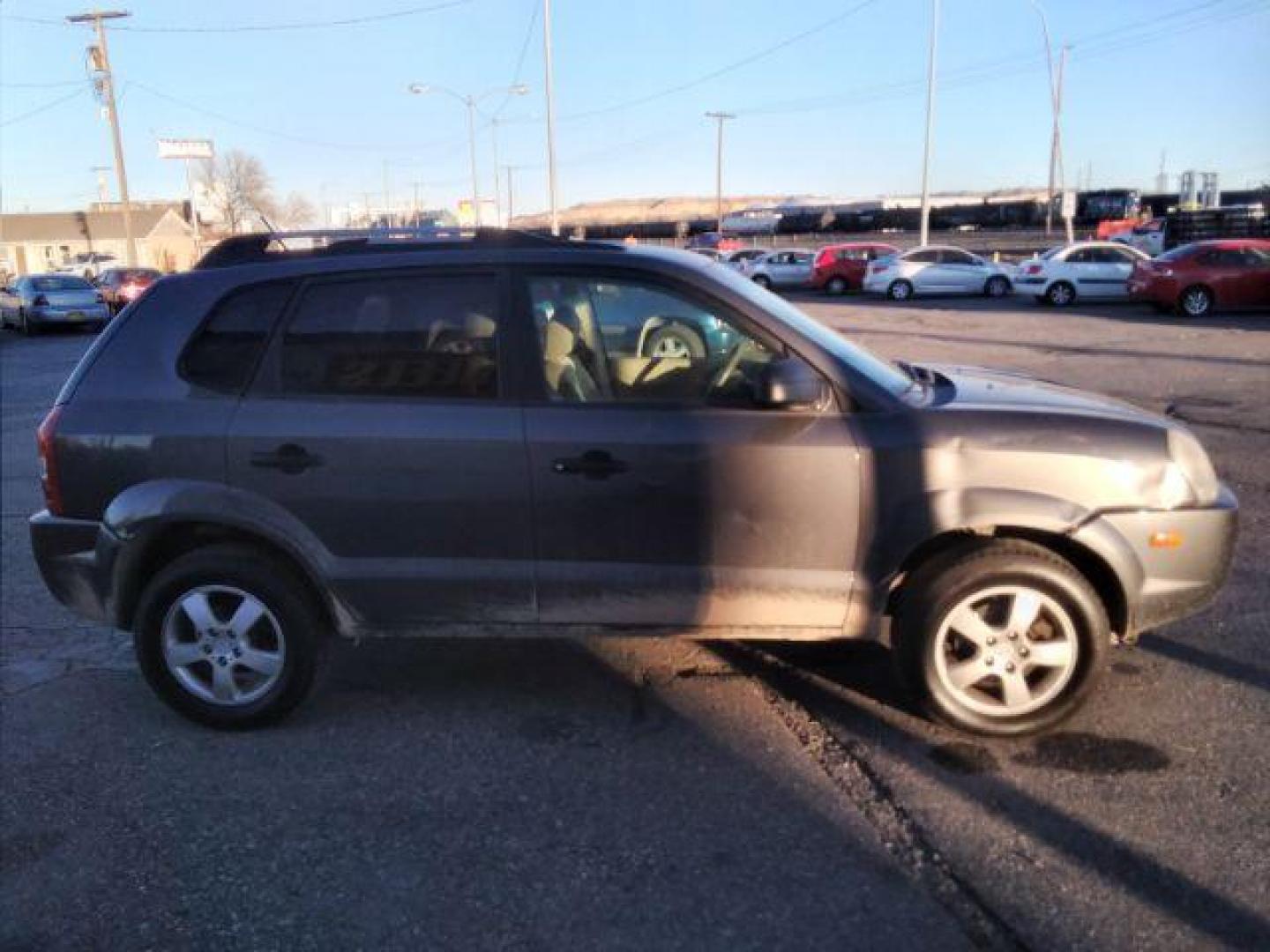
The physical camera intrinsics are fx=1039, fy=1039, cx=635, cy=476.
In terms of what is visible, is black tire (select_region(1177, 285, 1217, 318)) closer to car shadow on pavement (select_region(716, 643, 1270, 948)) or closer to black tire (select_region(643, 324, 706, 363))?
car shadow on pavement (select_region(716, 643, 1270, 948))

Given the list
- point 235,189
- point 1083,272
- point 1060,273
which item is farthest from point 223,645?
point 235,189

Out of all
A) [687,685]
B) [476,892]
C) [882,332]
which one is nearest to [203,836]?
[476,892]

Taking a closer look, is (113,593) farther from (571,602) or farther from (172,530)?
(571,602)

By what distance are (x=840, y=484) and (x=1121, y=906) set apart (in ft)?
4.93

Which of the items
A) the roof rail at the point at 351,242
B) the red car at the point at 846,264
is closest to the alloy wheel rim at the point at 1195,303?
the red car at the point at 846,264

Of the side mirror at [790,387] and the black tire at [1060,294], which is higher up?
the side mirror at [790,387]

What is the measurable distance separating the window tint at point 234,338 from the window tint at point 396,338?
0.10 metres

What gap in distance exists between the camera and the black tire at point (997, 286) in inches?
1131

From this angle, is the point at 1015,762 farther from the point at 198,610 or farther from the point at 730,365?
the point at 198,610

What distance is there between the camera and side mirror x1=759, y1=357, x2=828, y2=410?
11.6 ft

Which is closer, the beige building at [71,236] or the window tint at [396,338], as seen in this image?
the window tint at [396,338]

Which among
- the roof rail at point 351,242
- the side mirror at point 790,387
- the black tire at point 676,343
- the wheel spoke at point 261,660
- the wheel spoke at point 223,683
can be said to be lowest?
the wheel spoke at point 223,683

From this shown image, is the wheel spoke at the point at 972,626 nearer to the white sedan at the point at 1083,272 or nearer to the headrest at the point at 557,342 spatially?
the headrest at the point at 557,342

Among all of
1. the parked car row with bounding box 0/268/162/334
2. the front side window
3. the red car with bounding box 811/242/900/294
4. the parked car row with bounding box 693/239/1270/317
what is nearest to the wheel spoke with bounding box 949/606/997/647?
the front side window
